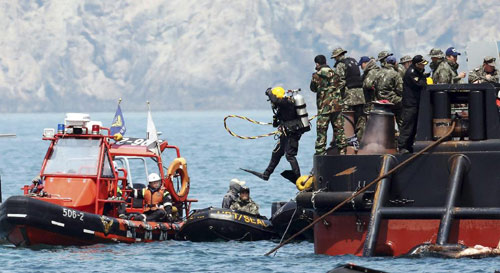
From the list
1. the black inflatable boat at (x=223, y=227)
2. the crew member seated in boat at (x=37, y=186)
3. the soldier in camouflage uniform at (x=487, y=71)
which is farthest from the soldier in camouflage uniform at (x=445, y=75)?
the crew member seated in boat at (x=37, y=186)

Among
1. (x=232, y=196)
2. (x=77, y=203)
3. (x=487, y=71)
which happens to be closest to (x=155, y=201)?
(x=232, y=196)

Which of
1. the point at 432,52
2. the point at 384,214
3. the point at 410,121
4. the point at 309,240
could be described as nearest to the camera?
the point at 384,214

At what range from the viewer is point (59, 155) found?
1052 inches

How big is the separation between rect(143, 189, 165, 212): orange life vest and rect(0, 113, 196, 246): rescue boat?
7.5 inches

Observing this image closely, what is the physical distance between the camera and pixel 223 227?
26.4 metres

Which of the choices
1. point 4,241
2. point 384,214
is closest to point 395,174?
point 384,214

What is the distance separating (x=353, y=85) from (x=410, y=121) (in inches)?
135

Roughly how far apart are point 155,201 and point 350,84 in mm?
5891

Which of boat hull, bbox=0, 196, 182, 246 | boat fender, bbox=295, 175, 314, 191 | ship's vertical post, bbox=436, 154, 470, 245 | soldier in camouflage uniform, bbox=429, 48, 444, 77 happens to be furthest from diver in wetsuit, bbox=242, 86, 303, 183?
ship's vertical post, bbox=436, 154, 470, 245

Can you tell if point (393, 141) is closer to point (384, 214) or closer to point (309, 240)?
point (384, 214)

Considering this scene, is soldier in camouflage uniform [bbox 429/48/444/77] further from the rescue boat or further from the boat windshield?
the boat windshield

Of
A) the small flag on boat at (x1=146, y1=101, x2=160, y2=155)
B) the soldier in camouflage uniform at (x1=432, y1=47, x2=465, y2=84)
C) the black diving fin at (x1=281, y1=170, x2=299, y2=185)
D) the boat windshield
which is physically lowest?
the black diving fin at (x1=281, y1=170, x2=299, y2=185)

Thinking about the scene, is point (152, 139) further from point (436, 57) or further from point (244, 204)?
point (436, 57)

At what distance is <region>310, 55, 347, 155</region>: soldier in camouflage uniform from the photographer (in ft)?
75.8
